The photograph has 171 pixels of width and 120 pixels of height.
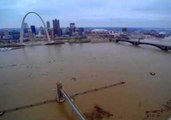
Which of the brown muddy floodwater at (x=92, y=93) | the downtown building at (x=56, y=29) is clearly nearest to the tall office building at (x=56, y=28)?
the downtown building at (x=56, y=29)

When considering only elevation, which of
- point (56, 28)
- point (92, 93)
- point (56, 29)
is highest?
point (56, 28)

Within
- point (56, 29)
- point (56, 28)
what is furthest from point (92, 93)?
point (56, 28)

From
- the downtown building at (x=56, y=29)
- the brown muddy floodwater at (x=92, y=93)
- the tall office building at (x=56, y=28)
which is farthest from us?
the tall office building at (x=56, y=28)

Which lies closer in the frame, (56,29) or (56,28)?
(56,29)

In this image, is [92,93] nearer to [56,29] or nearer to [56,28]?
[56,29]

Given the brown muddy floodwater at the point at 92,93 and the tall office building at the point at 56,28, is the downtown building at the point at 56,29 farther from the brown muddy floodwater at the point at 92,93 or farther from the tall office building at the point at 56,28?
the brown muddy floodwater at the point at 92,93

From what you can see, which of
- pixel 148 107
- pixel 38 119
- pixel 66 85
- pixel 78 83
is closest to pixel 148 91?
pixel 148 107

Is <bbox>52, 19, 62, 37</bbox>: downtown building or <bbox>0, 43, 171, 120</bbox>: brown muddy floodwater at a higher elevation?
<bbox>52, 19, 62, 37</bbox>: downtown building

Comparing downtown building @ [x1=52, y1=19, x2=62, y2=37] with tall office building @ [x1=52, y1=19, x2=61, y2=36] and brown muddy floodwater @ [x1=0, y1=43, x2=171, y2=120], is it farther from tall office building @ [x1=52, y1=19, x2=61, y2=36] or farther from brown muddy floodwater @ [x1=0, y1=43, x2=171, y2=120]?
brown muddy floodwater @ [x1=0, y1=43, x2=171, y2=120]

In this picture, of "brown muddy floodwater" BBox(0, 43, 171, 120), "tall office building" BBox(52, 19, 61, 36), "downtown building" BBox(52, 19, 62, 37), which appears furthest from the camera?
"tall office building" BBox(52, 19, 61, 36)

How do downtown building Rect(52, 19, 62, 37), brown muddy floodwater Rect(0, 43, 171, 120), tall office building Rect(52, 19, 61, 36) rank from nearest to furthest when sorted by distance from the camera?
brown muddy floodwater Rect(0, 43, 171, 120) → downtown building Rect(52, 19, 62, 37) → tall office building Rect(52, 19, 61, 36)

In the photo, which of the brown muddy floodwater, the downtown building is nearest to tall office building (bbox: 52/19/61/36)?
the downtown building
